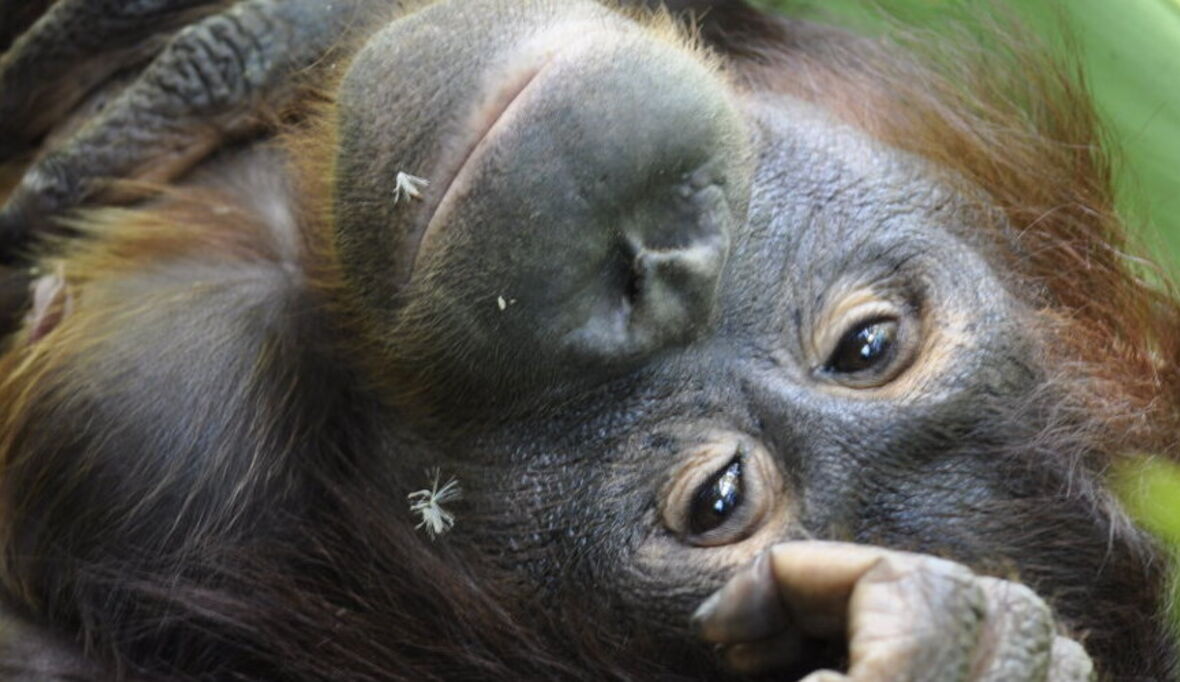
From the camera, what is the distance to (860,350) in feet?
7.15

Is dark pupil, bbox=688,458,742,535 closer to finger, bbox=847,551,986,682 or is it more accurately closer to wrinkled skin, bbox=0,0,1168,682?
wrinkled skin, bbox=0,0,1168,682

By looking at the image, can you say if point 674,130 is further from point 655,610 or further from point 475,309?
point 655,610

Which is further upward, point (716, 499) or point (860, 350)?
point (860, 350)

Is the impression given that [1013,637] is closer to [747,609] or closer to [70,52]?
[747,609]

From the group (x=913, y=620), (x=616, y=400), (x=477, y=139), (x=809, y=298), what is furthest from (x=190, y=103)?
(x=913, y=620)

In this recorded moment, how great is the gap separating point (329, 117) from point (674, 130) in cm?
64

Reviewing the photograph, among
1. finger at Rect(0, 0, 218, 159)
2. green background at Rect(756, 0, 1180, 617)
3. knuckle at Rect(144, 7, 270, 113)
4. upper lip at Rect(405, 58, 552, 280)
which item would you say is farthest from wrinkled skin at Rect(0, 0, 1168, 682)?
finger at Rect(0, 0, 218, 159)

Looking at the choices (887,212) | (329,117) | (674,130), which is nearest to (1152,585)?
(887,212)

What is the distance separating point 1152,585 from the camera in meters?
2.15

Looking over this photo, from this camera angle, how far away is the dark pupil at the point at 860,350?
2178 millimetres

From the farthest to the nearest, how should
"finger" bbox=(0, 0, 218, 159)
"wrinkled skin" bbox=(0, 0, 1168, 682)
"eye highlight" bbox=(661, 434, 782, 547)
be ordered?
"finger" bbox=(0, 0, 218, 159) < "eye highlight" bbox=(661, 434, 782, 547) < "wrinkled skin" bbox=(0, 0, 1168, 682)

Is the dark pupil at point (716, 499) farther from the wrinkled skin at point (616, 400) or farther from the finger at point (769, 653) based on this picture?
the finger at point (769, 653)

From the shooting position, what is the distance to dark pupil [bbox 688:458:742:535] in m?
2.10

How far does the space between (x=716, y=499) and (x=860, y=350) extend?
0.31 meters
